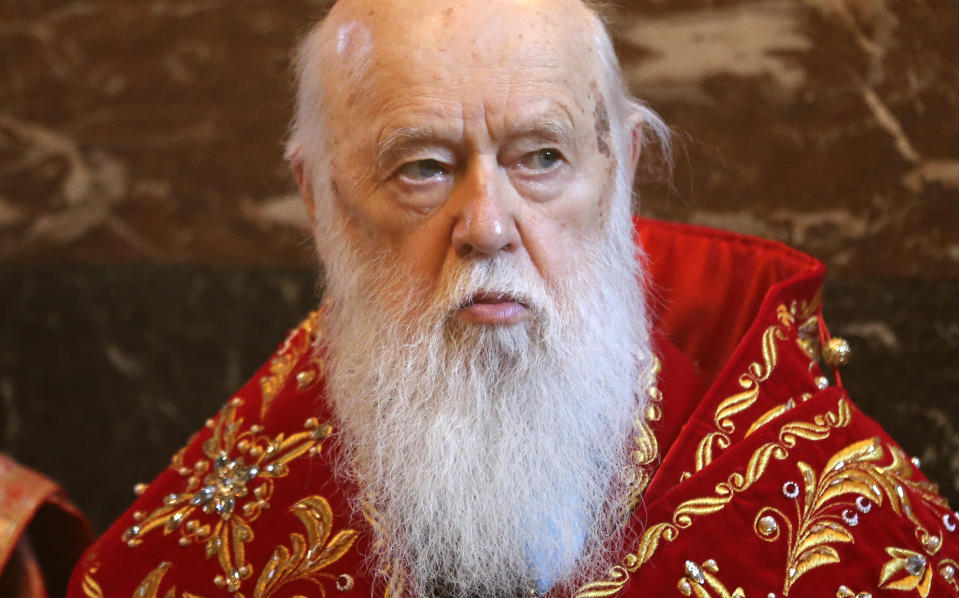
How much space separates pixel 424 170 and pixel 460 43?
0.17 metres

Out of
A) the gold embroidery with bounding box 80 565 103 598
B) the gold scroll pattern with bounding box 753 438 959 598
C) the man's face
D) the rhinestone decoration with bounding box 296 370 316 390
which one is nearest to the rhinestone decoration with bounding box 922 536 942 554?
the gold scroll pattern with bounding box 753 438 959 598

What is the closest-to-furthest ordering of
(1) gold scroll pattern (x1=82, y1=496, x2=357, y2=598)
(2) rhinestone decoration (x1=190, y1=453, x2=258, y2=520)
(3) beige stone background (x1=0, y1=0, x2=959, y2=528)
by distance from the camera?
(1) gold scroll pattern (x1=82, y1=496, x2=357, y2=598)
(2) rhinestone decoration (x1=190, y1=453, x2=258, y2=520)
(3) beige stone background (x1=0, y1=0, x2=959, y2=528)

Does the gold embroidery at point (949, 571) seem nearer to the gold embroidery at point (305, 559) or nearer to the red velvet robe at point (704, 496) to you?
the red velvet robe at point (704, 496)

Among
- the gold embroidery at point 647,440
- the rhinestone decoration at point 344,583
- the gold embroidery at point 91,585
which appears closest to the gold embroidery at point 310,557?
the rhinestone decoration at point 344,583

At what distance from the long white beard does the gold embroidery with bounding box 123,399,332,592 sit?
0.12 metres

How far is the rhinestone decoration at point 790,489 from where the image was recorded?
3.82ft

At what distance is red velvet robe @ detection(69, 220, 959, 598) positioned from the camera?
3.71 feet

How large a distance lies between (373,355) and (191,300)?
1.12 meters

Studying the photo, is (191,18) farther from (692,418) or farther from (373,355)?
(692,418)

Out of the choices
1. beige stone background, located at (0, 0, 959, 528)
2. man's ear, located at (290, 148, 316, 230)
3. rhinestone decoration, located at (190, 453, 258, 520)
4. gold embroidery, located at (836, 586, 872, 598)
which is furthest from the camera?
beige stone background, located at (0, 0, 959, 528)

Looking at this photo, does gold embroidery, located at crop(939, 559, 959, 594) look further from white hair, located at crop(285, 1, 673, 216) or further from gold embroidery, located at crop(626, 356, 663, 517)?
white hair, located at crop(285, 1, 673, 216)

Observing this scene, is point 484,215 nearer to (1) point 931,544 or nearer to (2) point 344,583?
(2) point 344,583

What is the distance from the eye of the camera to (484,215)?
1.17m

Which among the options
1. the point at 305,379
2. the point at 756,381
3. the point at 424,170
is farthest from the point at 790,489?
the point at 305,379
